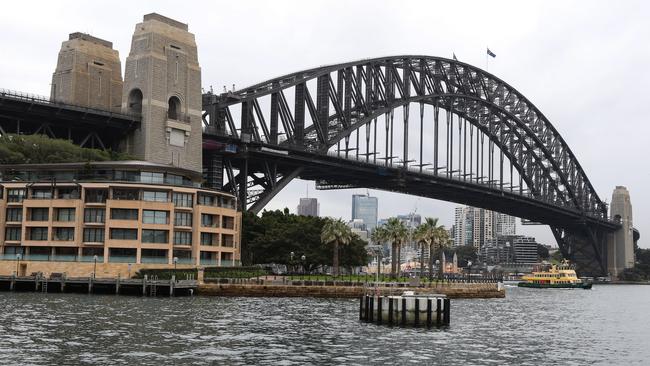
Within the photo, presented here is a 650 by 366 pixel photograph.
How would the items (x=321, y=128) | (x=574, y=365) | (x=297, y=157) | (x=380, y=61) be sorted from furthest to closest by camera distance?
1. (x=380, y=61)
2. (x=321, y=128)
3. (x=297, y=157)
4. (x=574, y=365)

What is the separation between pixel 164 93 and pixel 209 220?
2358cm

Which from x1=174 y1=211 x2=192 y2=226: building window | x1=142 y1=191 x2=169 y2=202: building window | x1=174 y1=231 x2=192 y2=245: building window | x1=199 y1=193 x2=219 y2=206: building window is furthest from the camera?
x1=199 y1=193 x2=219 y2=206: building window

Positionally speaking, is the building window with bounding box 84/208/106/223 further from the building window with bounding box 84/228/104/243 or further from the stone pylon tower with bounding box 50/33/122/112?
the stone pylon tower with bounding box 50/33/122/112

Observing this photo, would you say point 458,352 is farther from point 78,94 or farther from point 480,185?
point 480,185

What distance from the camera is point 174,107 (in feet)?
406

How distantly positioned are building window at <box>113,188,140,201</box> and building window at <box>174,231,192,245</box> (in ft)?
22.5

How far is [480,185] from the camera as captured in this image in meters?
190

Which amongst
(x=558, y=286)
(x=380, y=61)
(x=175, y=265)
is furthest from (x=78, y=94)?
(x=558, y=286)

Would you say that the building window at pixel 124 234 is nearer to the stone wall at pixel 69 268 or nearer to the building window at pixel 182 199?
the stone wall at pixel 69 268

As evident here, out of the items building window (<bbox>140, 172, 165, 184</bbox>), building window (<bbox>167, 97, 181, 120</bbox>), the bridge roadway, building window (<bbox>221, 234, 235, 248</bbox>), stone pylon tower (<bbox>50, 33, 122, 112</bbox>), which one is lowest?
building window (<bbox>221, 234, 235, 248</bbox>)

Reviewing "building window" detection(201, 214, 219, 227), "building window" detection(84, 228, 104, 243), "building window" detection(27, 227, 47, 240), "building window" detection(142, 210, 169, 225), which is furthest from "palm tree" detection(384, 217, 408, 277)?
"building window" detection(27, 227, 47, 240)

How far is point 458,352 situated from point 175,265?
55.6m

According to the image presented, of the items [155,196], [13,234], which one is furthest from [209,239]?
[13,234]

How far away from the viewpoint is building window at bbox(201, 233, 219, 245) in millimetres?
106312
